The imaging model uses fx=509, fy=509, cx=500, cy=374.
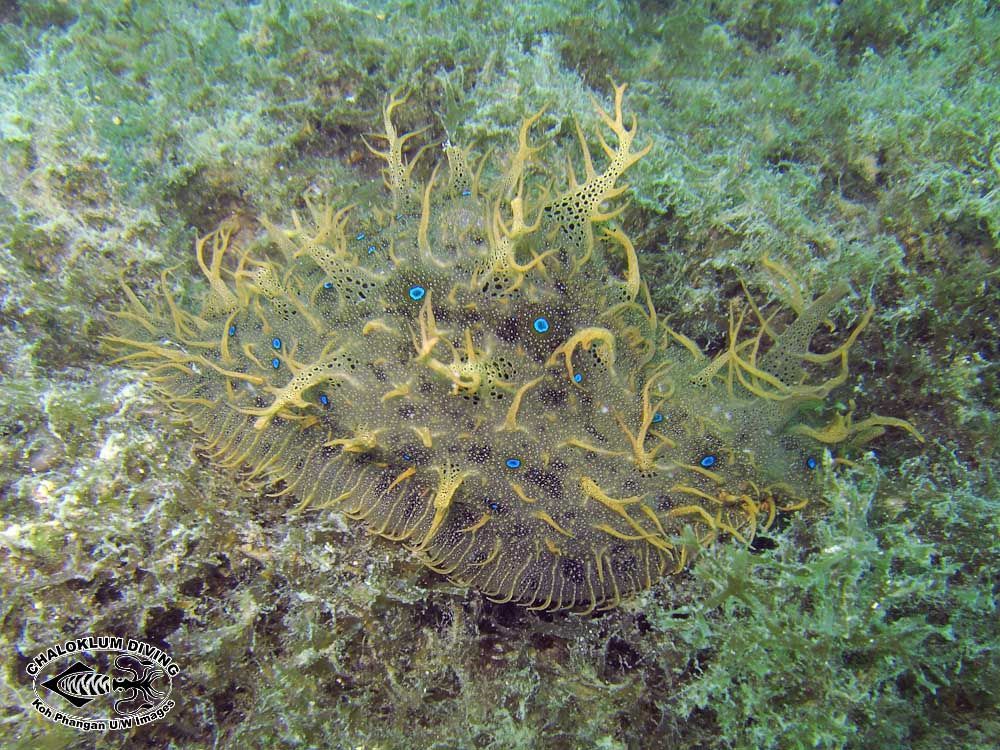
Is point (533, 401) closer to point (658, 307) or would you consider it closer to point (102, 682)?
point (658, 307)

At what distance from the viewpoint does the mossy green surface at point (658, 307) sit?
2477mm

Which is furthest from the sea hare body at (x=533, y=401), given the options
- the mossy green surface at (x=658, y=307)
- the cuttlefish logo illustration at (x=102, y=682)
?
the cuttlefish logo illustration at (x=102, y=682)

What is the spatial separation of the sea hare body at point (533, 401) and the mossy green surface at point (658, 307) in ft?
1.07

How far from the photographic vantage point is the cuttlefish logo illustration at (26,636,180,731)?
2.49 m

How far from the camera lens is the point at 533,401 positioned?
2.84 metres

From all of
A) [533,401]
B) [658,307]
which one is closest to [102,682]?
[533,401]

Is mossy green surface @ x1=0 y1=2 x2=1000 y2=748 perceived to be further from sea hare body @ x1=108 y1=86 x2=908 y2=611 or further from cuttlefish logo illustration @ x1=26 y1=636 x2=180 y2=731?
sea hare body @ x1=108 y1=86 x2=908 y2=611

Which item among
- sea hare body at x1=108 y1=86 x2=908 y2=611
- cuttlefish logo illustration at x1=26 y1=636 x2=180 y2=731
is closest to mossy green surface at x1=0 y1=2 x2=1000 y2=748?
cuttlefish logo illustration at x1=26 y1=636 x2=180 y2=731

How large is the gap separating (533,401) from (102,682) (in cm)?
260

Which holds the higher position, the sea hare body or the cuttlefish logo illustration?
the sea hare body

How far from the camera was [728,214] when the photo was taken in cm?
317

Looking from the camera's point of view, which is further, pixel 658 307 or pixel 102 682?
pixel 658 307

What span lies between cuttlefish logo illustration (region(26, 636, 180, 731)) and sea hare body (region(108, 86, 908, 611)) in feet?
4.00

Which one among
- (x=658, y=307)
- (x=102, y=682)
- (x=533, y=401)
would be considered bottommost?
(x=102, y=682)
